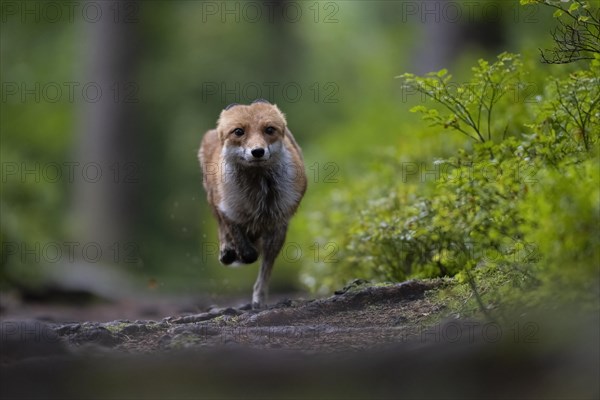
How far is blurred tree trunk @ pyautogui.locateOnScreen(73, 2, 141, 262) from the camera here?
2459cm

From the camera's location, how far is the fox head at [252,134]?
8164mm

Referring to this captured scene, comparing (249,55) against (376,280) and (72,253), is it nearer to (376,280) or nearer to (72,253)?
(72,253)

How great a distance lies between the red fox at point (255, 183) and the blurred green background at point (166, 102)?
7.11 meters

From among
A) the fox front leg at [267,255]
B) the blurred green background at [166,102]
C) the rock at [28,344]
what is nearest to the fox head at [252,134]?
the fox front leg at [267,255]

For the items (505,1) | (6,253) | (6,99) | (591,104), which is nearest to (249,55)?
(6,99)

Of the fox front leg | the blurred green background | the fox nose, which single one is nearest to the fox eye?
the fox nose

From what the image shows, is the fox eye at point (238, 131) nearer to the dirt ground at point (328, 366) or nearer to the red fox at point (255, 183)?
the red fox at point (255, 183)

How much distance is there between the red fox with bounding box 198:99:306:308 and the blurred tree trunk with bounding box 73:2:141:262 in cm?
1589

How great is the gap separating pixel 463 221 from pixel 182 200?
22.2 metres

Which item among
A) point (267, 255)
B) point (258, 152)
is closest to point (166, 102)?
point (267, 255)

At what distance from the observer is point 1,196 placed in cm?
1662

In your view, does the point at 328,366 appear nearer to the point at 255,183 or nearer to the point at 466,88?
the point at 466,88

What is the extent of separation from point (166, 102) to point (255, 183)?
2098 cm

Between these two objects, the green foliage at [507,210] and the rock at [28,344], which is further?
the rock at [28,344]
